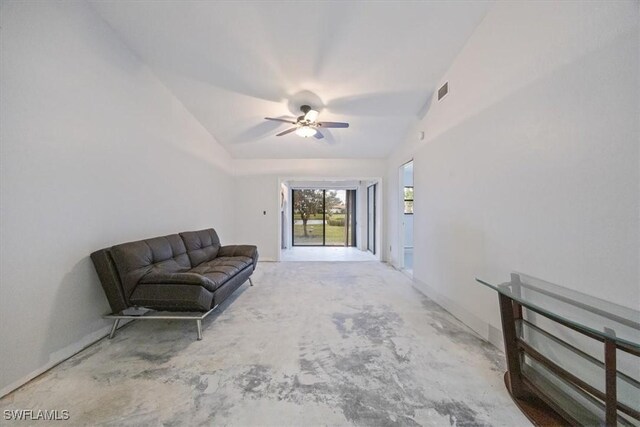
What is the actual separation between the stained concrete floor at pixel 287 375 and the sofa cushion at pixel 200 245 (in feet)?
3.04

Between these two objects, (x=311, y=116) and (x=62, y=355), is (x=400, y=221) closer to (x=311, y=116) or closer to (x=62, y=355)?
(x=311, y=116)

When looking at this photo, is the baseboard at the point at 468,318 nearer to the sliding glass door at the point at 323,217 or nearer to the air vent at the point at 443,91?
the air vent at the point at 443,91

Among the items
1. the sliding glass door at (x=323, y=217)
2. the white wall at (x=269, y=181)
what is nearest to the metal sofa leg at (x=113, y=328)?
the white wall at (x=269, y=181)

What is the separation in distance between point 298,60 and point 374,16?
91 centimetres

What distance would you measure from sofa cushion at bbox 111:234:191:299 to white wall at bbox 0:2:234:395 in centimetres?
24

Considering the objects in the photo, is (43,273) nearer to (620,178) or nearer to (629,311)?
(629,311)

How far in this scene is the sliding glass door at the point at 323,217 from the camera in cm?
839

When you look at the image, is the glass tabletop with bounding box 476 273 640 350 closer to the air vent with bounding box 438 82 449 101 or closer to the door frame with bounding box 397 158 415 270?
the air vent with bounding box 438 82 449 101

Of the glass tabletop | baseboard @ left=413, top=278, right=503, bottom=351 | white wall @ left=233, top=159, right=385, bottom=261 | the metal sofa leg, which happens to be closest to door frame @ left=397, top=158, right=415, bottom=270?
white wall @ left=233, top=159, right=385, bottom=261

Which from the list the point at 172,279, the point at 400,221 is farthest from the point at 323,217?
the point at 172,279

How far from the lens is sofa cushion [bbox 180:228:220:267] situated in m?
3.25

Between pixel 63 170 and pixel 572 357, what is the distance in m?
3.83

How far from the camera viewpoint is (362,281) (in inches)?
156

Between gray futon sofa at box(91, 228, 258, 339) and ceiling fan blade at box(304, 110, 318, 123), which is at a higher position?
ceiling fan blade at box(304, 110, 318, 123)
